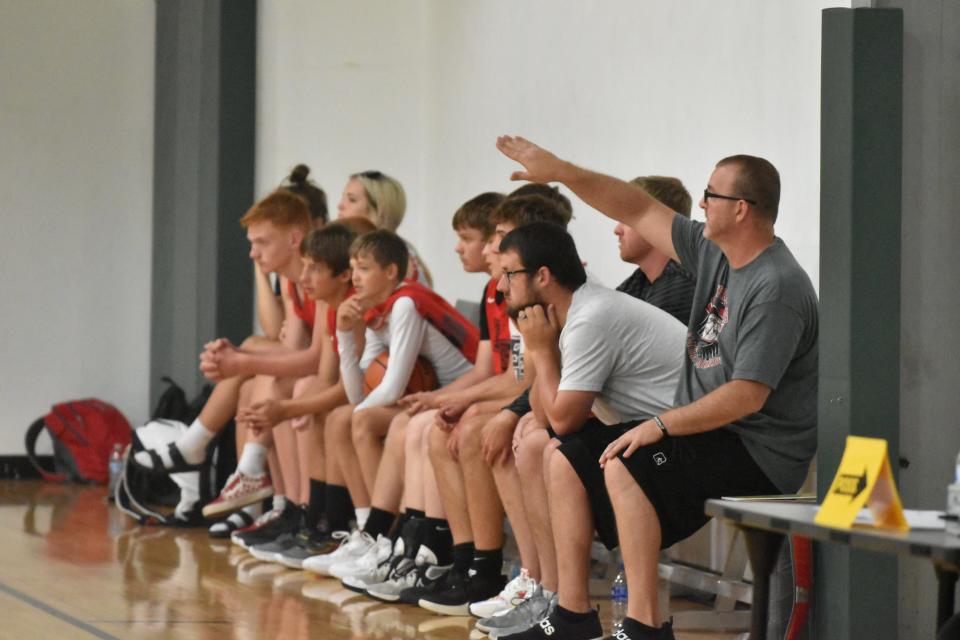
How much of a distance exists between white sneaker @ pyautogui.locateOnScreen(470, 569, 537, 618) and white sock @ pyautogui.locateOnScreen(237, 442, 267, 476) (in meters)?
1.88

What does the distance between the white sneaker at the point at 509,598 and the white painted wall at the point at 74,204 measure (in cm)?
440

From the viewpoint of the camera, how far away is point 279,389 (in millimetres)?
5621

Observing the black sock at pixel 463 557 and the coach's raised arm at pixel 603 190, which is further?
the black sock at pixel 463 557

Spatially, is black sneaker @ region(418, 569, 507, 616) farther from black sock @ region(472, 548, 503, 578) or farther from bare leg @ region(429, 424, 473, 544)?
bare leg @ region(429, 424, 473, 544)

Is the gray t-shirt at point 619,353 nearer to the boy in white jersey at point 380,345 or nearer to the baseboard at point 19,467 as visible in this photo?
the boy in white jersey at point 380,345

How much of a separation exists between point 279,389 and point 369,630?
1.88 meters

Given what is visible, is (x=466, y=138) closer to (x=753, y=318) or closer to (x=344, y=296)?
(x=344, y=296)

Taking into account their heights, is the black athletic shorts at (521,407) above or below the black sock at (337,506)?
above

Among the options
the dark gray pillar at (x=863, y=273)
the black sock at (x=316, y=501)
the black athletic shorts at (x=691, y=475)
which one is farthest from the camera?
the black sock at (x=316, y=501)

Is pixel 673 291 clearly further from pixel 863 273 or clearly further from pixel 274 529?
pixel 274 529

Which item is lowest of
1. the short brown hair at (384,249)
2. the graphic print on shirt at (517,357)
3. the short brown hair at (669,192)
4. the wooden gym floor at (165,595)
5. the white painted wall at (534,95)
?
the wooden gym floor at (165,595)

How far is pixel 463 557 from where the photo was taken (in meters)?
4.26

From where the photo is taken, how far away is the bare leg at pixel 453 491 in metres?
4.25

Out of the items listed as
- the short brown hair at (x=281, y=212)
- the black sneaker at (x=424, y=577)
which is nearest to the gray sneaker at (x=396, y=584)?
the black sneaker at (x=424, y=577)
